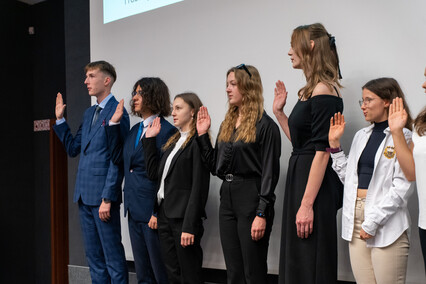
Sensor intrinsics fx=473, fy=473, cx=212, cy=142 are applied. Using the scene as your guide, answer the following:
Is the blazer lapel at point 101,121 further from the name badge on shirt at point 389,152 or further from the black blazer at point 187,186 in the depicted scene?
the name badge on shirt at point 389,152

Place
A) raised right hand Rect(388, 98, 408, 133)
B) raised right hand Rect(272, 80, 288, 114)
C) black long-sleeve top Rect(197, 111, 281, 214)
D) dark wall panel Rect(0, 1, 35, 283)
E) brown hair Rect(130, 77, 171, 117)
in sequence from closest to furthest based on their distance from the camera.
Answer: raised right hand Rect(388, 98, 408, 133) < black long-sleeve top Rect(197, 111, 281, 214) < raised right hand Rect(272, 80, 288, 114) < brown hair Rect(130, 77, 171, 117) < dark wall panel Rect(0, 1, 35, 283)

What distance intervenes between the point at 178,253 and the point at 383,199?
128cm

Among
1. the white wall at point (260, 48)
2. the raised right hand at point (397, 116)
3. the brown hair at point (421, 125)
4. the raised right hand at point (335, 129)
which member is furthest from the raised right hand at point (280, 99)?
the brown hair at point (421, 125)

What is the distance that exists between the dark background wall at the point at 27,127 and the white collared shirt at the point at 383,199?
360 cm

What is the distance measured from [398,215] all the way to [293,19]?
156cm

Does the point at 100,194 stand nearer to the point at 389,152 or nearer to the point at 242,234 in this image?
the point at 242,234

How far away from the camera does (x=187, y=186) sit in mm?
2924

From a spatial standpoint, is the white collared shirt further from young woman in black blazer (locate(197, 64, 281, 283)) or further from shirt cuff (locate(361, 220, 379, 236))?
young woman in black blazer (locate(197, 64, 281, 283))

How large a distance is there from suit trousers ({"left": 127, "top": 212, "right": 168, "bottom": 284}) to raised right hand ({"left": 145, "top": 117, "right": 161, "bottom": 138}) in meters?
0.56

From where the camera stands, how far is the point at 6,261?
5055mm

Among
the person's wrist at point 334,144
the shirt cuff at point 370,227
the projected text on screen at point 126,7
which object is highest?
the projected text on screen at point 126,7

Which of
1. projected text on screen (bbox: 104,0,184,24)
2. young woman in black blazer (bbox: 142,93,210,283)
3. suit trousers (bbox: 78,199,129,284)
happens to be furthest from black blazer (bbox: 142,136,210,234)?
projected text on screen (bbox: 104,0,184,24)

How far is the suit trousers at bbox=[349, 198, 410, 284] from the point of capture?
2074 millimetres

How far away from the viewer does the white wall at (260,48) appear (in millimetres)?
2672
